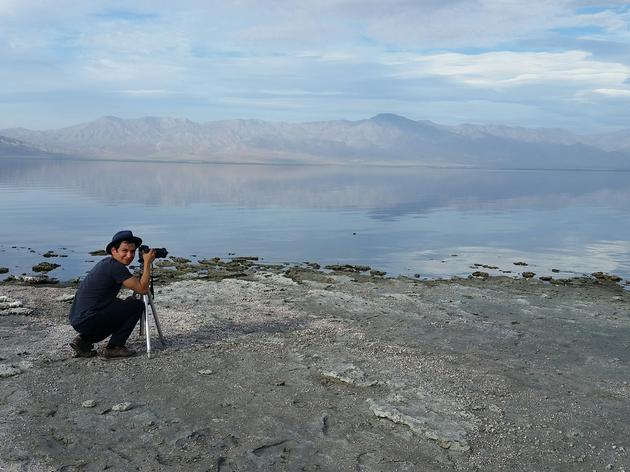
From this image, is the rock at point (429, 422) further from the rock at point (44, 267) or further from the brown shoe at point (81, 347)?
the rock at point (44, 267)

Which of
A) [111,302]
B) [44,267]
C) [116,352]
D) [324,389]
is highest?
[111,302]

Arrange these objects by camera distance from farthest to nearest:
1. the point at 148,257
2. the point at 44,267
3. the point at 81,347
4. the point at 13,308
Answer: the point at 44,267 < the point at 13,308 < the point at 81,347 < the point at 148,257

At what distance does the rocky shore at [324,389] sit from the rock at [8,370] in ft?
0.16

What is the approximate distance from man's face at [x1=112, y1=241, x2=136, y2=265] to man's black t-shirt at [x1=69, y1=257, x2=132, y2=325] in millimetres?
56

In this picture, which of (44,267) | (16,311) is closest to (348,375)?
(16,311)

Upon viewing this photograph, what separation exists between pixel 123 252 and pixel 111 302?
79cm

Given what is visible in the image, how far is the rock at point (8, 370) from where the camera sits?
334 inches

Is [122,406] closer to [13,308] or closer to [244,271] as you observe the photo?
[13,308]

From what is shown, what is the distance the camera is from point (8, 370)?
861 centimetres

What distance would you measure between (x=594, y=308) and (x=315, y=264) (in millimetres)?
9205

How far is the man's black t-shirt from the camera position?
28.8 feet

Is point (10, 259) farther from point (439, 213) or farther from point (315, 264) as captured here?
point (439, 213)

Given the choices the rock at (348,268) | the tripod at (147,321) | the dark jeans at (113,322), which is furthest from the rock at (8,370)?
the rock at (348,268)

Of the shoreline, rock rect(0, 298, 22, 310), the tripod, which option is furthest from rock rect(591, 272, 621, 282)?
rock rect(0, 298, 22, 310)
